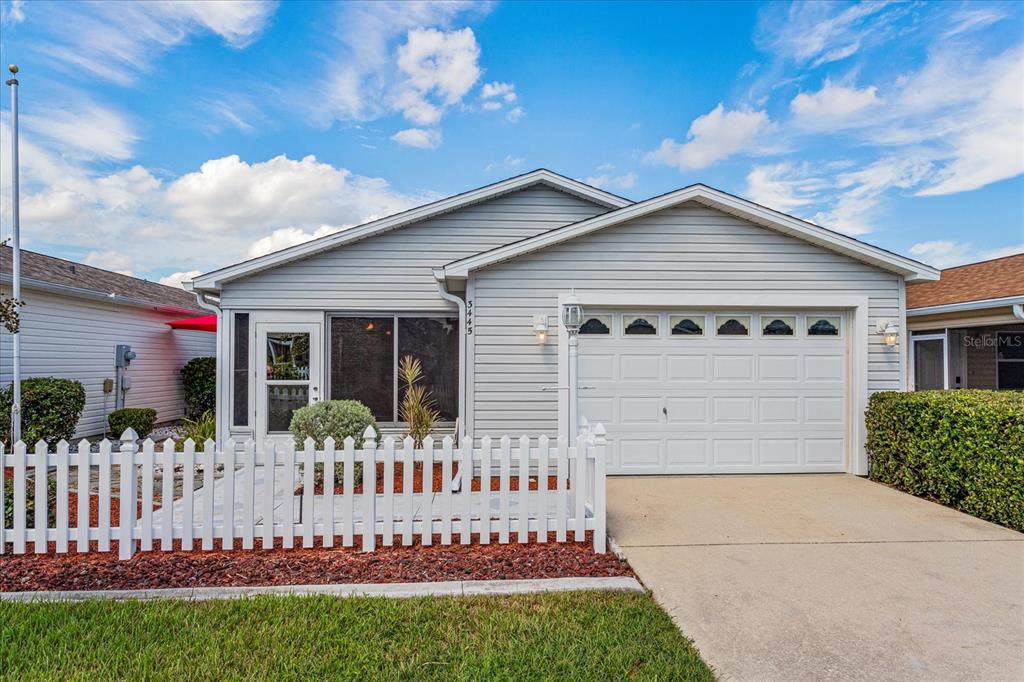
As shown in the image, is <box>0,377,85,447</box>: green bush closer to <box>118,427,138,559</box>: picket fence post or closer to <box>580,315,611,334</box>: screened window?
<box>118,427,138,559</box>: picket fence post

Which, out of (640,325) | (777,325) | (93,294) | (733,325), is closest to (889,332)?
(777,325)

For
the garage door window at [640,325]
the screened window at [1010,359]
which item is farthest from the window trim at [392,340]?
the screened window at [1010,359]

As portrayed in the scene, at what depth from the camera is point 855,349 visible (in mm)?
6992

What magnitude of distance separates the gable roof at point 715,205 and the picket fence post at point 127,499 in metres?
3.73

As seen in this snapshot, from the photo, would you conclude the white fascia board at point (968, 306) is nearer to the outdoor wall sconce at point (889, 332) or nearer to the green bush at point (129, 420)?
the outdoor wall sconce at point (889, 332)

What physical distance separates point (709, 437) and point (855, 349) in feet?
7.20

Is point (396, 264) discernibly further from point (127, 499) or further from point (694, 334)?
point (127, 499)

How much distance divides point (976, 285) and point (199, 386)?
17206 mm

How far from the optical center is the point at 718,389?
7000 mm

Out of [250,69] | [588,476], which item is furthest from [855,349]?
[250,69]

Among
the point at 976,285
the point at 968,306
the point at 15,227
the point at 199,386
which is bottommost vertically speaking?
the point at 199,386

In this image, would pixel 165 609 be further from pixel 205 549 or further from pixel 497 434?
pixel 497 434

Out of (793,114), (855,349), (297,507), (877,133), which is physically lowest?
(297,507)

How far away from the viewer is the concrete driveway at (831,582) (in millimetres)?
2717
